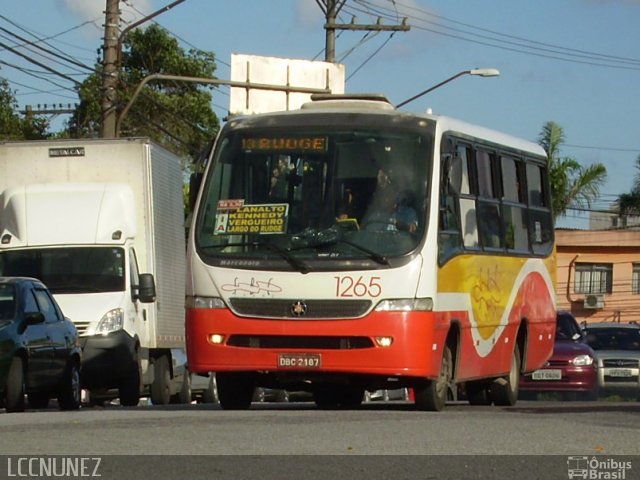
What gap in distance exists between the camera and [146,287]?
2220 centimetres

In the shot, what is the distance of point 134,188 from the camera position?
22.8 meters

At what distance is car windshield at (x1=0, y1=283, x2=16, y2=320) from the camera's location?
18.5 metres

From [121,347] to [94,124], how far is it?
88.1 feet

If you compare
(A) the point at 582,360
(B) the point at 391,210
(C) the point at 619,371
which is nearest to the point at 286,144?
(B) the point at 391,210

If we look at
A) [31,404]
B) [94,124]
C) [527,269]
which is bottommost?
[31,404]

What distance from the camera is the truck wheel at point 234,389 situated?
16656 mm

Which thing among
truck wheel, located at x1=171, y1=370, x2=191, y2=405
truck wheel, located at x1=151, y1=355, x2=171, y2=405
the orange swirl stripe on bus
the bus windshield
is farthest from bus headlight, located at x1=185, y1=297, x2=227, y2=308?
truck wheel, located at x1=171, y1=370, x2=191, y2=405

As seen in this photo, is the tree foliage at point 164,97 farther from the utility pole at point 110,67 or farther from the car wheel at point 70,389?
the car wheel at point 70,389

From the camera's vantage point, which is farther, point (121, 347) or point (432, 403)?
point (121, 347)

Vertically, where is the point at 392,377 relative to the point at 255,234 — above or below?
below

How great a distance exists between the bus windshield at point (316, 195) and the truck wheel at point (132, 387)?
708cm
